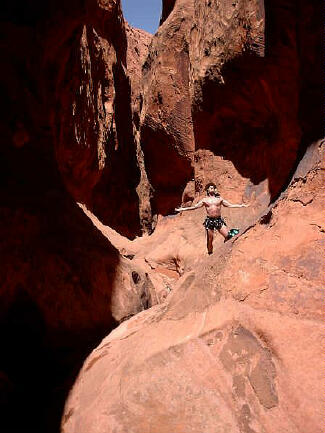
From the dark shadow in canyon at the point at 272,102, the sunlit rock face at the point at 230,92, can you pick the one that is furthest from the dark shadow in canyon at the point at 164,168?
the dark shadow in canyon at the point at 272,102

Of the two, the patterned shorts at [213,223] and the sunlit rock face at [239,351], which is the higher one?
the patterned shorts at [213,223]

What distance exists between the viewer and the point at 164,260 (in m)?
8.03

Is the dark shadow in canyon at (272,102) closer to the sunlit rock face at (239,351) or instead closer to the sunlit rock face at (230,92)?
the sunlit rock face at (230,92)

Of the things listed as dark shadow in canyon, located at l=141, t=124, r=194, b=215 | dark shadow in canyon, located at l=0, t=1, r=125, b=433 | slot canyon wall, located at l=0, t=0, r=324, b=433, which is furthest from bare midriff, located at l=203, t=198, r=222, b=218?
dark shadow in canyon, located at l=141, t=124, r=194, b=215

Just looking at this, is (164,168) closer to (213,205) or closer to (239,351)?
(213,205)

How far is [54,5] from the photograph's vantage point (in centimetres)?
386

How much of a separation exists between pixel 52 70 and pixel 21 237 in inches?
101

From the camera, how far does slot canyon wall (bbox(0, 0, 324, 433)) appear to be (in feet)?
6.33

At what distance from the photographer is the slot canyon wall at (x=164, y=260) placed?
1.93 m

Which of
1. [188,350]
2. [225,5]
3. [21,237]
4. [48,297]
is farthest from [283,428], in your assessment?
[225,5]

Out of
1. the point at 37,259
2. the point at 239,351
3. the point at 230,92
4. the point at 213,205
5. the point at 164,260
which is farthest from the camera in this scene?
the point at 230,92

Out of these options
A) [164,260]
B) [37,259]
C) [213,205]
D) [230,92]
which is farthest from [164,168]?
[37,259]

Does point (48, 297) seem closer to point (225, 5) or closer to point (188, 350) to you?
point (188, 350)

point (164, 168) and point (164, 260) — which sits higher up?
point (164, 168)
